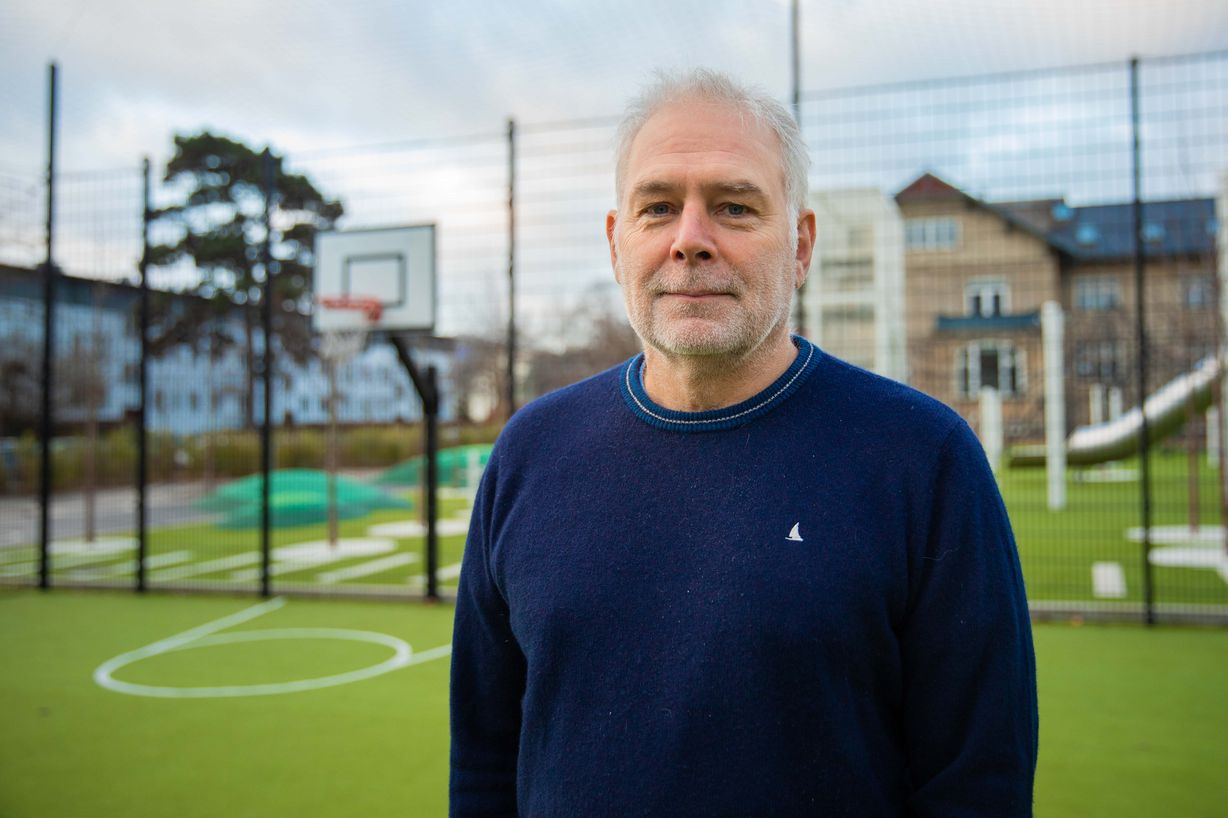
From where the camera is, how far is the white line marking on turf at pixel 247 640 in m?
4.73

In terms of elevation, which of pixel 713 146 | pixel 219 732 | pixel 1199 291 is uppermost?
pixel 1199 291

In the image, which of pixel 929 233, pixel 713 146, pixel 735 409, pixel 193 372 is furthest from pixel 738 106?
pixel 193 372

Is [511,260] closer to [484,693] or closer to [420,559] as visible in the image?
[420,559]

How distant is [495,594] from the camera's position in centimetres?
158

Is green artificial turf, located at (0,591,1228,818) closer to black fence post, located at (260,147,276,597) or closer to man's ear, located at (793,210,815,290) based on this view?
black fence post, located at (260,147,276,597)

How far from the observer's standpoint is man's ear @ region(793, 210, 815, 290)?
1.51 meters

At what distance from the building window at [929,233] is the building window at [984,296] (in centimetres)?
38

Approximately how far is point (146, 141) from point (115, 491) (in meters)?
4.64

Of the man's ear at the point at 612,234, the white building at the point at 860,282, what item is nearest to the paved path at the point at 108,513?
the white building at the point at 860,282

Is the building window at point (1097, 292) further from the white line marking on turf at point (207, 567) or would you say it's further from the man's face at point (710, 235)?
the white line marking on turf at point (207, 567)

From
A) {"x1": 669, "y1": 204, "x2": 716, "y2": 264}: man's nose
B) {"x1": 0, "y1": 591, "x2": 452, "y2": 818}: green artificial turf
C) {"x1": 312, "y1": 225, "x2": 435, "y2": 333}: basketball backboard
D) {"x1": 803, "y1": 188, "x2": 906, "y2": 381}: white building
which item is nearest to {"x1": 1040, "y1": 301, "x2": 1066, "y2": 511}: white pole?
{"x1": 803, "y1": 188, "x2": 906, "y2": 381}: white building

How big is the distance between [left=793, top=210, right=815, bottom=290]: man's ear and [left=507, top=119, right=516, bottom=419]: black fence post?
5.42 meters

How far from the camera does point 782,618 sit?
49.5 inches

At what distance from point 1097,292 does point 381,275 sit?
595 centimetres
